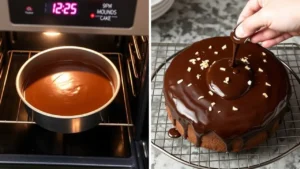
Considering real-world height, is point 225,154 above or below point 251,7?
below

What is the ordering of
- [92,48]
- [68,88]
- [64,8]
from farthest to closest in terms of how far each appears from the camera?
[92,48] → [68,88] → [64,8]

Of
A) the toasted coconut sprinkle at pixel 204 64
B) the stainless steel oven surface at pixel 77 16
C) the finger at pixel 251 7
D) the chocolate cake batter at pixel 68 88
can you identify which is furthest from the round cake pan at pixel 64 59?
the finger at pixel 251 7

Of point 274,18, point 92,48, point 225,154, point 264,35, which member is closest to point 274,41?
point 264,35

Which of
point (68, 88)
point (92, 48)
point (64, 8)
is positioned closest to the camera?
point (64, 8)

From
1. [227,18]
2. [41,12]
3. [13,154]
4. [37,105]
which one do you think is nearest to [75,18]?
[41,12]

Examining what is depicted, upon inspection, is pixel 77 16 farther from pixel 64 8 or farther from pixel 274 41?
pixel 274 41

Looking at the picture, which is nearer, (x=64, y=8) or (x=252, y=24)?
(x=64, y=8)
